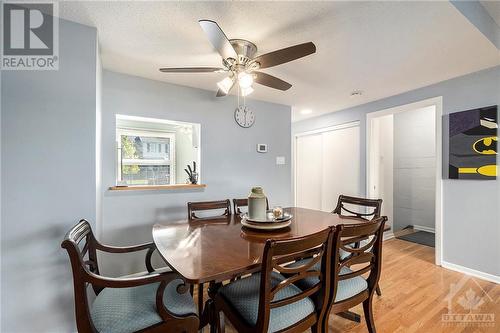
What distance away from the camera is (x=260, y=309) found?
1011mm

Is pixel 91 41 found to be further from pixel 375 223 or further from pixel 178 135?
pixel 178 135

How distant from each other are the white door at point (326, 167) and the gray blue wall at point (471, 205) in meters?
1.20

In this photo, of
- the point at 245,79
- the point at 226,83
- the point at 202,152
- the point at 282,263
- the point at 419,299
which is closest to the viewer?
the point at 282,263

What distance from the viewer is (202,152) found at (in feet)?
9.48

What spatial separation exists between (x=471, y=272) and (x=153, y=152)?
4.68 metres

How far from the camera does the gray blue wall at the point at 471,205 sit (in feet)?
7.72

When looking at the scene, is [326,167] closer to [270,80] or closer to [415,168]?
[415,168]

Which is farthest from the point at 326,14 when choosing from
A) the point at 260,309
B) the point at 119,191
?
the point at 119,191

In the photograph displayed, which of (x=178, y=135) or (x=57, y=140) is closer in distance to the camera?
(x=57, y=140)

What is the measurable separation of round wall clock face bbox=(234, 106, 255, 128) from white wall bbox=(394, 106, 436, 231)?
316cm

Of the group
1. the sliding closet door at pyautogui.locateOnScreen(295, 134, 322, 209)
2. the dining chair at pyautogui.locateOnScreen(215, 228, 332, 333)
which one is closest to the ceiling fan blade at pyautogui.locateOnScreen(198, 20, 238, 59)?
the dining chair at pyautogui.locateOnScreen(215, 228, 332, 333)

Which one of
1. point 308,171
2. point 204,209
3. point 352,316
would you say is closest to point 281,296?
point 352,316

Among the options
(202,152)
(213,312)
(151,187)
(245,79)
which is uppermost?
(245,79)

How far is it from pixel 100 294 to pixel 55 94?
4.39 ft
